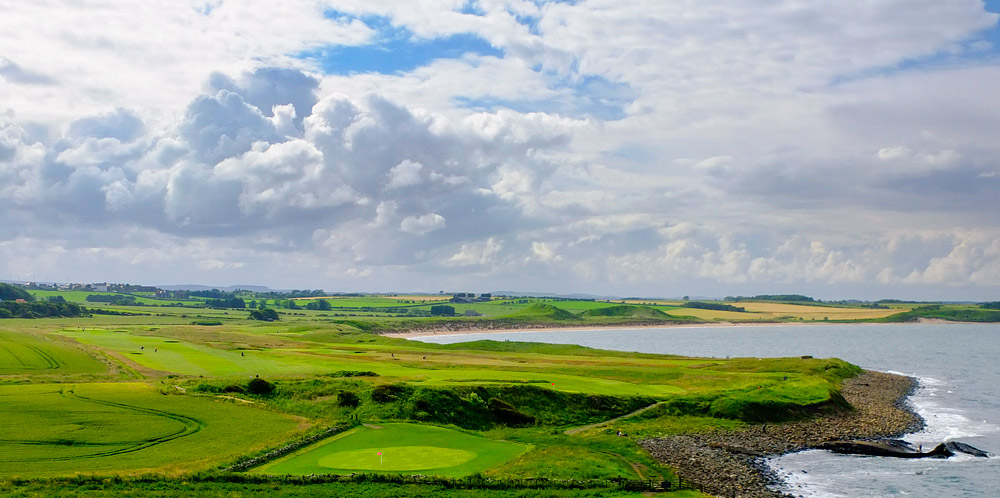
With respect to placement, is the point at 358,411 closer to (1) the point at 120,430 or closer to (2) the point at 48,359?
(1) the point at 120,430

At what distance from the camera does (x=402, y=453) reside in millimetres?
50469

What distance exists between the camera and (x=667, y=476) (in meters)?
48.0

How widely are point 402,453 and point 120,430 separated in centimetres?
2209

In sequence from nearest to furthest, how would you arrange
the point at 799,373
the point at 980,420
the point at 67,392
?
the point at 67,392
the point at 980,420
the point at 799,373

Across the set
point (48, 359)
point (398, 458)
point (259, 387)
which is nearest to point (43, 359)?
point (48, 359)

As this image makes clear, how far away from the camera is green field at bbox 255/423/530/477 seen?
150 ft

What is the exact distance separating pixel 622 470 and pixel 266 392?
4039cm

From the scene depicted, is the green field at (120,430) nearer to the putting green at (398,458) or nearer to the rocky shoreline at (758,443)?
the putting green at (398,458)

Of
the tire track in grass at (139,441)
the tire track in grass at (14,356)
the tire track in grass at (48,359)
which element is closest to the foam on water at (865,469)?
the tire track in grass at (139,441)

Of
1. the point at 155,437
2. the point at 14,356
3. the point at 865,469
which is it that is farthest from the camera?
the point at 14,356

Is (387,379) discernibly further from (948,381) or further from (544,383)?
(948,381)

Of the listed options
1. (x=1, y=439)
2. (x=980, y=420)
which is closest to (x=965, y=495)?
(x=980, y=420)

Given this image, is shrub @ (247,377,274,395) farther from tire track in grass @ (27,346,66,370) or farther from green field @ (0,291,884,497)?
tire track in grass @ (27,346,66,370)

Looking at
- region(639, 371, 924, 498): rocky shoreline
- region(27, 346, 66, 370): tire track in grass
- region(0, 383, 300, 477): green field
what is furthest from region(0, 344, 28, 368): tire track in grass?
region(639, 371, 924, 498): rocky shoreline
